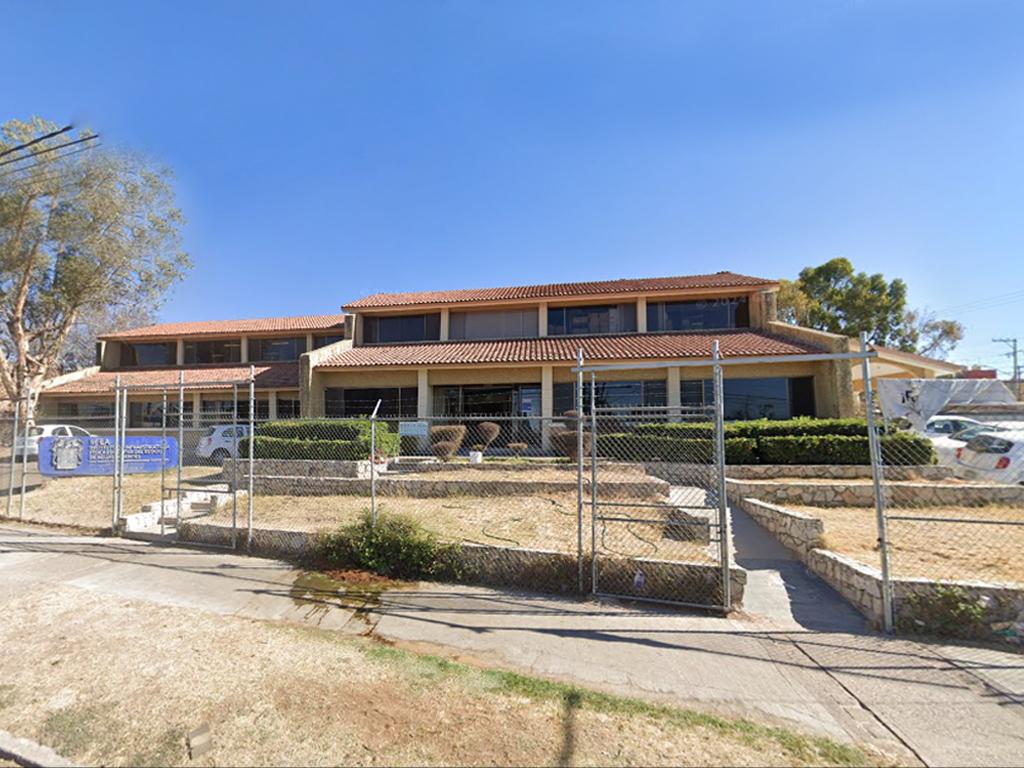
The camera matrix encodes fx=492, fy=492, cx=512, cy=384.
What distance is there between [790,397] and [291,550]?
16479mm

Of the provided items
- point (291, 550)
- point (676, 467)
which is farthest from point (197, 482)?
point (676, 467)

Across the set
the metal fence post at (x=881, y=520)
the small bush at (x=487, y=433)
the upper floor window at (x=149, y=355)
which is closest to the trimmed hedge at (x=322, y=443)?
the small bush at (x=487, y=433)

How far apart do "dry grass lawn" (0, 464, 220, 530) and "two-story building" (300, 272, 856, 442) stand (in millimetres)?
6834

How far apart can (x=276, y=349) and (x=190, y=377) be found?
13.5ft

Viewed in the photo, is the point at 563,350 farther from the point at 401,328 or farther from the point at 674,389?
the point at 401,328

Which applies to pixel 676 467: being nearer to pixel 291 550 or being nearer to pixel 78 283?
pixel 291 550

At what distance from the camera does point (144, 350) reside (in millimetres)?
27109

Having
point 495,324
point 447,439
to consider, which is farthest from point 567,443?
point 495,324

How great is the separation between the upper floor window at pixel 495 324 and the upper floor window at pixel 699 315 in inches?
199

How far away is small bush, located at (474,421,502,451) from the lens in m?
15.6

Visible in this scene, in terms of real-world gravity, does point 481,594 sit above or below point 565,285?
below

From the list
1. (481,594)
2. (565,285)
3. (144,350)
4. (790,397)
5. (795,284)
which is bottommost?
(481,594)

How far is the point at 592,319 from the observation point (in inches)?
826

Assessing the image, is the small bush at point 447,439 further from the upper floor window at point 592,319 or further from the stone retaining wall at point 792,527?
the stone retaining wall at point 792,527
